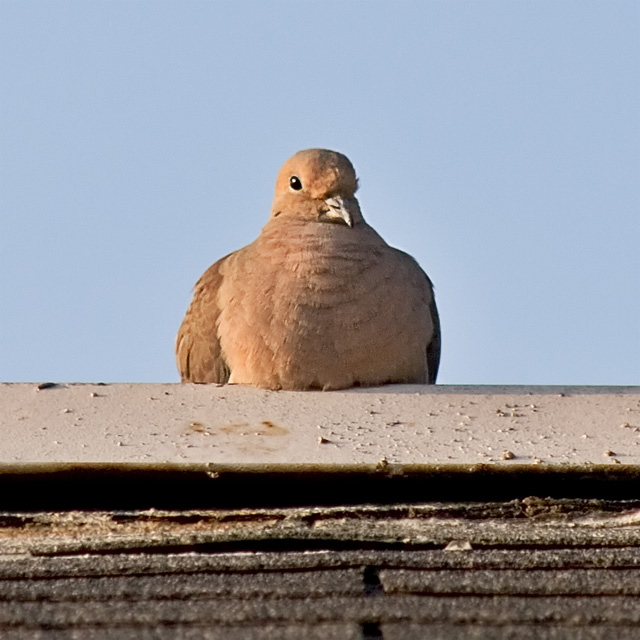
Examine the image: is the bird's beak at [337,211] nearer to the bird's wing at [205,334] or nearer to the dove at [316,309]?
the dove at [316,309]

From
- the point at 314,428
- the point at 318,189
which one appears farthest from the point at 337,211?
the point at 314,428

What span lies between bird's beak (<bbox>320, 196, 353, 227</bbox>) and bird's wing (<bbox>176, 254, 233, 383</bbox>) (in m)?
0.40

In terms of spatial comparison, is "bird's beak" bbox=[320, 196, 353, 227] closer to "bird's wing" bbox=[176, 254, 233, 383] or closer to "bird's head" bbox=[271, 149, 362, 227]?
"bird's head" bbox=[271, 149, 362, 227]

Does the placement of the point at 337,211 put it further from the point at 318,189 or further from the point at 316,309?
the point at 316,309

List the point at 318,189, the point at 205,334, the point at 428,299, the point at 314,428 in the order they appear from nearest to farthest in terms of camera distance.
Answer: the point at 314,428, the point at 428,299, the point at 205,334, the point at 318,189

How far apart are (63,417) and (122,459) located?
363mm

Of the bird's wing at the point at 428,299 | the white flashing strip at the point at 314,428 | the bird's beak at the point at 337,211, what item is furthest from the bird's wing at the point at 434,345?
the white flashing strip at the point at 314,428

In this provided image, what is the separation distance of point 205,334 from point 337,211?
2.12 ft

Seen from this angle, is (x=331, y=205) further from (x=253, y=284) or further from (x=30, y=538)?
(x=30, y=538)

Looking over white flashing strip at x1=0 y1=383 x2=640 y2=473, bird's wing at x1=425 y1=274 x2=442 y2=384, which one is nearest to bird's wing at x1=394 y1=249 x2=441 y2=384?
bird's wing at x1=425 y1=274 x2=442 y2=384

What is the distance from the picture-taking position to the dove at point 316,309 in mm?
4191

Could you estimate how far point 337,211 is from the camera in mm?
4887

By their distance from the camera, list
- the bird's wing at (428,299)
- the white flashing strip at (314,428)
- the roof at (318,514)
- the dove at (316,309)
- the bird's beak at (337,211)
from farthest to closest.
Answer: the bird's beak at (337,211), the bird's wing at (428,299), the dove at (316,309), the white flashing strip at (314,428), the roof at (318,514)

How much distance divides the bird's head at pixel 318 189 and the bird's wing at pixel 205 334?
0.33 m
